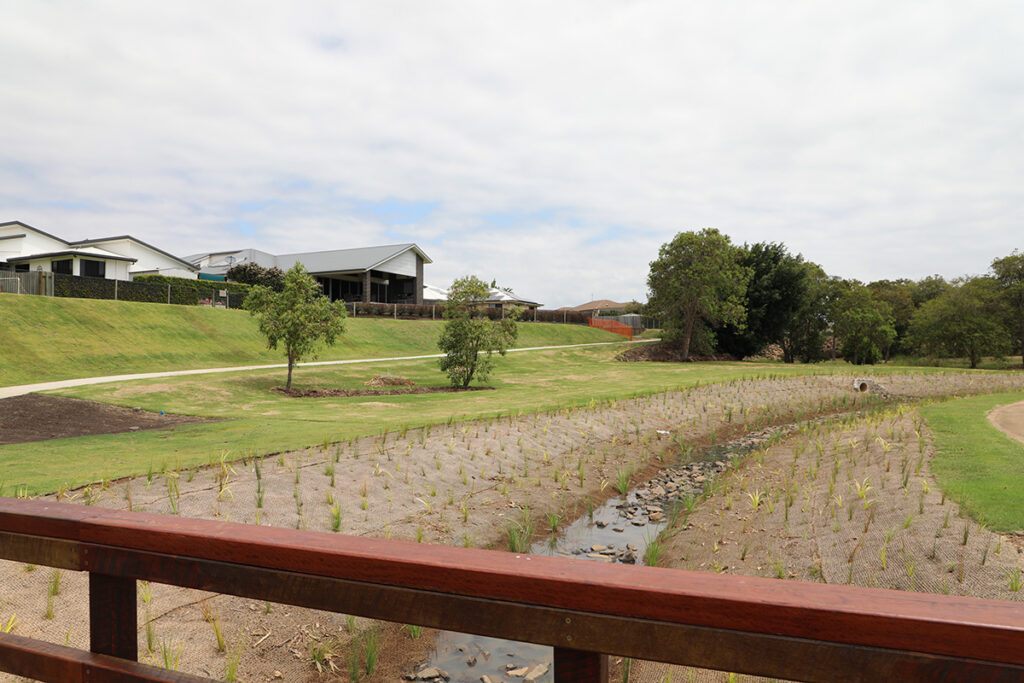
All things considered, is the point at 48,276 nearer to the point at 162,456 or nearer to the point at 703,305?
the point at 162,456

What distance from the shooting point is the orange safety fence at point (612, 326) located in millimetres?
59031

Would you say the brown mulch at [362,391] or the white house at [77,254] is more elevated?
the white house at [77,254]

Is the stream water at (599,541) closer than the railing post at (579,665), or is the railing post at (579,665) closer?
the railing post at (579,665)

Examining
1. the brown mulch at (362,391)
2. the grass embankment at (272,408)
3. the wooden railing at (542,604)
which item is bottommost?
the brown mulch at (362,391)

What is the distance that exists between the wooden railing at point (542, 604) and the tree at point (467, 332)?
2321 cm

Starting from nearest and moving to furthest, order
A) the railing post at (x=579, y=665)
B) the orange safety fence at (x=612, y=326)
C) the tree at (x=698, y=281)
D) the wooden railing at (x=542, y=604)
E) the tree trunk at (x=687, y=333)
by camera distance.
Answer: the wooden railing at (x=542, y=604) < the railing post at (x=579, y=665) < the tree at (x=698, y=281) < the tree trunk at (x=687, y=333) < the orange safety fence at (x=612, y=326)

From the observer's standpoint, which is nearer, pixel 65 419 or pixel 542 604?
pixel 542 604

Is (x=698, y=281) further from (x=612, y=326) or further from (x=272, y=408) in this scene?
(x=272, y=408)

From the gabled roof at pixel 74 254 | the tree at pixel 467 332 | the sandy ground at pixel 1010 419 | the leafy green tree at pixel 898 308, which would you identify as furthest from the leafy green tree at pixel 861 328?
the gabled roof at pixel 74 254

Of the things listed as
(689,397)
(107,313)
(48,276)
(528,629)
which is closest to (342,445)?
(528,629)

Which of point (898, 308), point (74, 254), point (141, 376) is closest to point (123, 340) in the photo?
point (141, 376)

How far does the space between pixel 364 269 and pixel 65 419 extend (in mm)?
37369

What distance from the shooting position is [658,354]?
45281mm

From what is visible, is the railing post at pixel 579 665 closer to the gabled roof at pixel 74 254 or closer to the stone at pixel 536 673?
the stone at pixel 536 673
